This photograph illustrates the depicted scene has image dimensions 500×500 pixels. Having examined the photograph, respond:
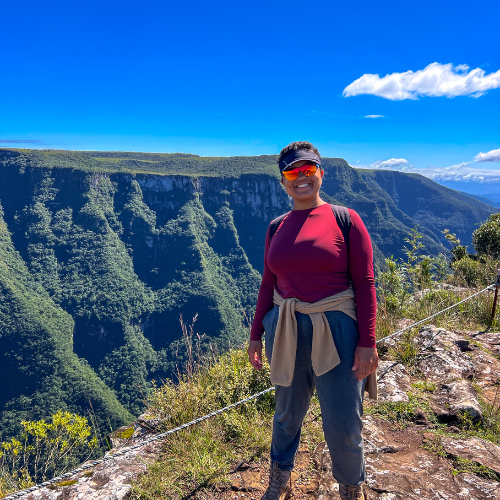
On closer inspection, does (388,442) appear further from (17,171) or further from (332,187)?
(332,187)

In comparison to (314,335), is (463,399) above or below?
below

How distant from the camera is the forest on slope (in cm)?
6519

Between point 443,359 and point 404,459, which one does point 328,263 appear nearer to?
point 404,459

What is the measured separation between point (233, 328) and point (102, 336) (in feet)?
106

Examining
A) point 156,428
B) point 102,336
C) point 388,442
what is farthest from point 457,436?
point 102,336

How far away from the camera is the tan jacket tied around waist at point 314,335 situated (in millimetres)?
1511

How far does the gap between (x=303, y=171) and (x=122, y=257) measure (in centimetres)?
10536

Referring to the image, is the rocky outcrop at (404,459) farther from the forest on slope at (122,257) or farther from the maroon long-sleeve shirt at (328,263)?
the forest on slope at (122,257)

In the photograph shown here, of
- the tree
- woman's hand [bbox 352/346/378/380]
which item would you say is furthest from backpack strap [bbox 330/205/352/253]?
the tree

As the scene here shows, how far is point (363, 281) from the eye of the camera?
1548 millimetres

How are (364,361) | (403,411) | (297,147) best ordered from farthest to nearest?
(403,411), (297,147), (364,361)

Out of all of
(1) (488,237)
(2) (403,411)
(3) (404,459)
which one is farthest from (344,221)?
(1) (488,237)

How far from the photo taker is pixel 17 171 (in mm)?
96625

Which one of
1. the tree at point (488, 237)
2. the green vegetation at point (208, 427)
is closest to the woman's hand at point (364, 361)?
the green vegetation at point (208, 427)
